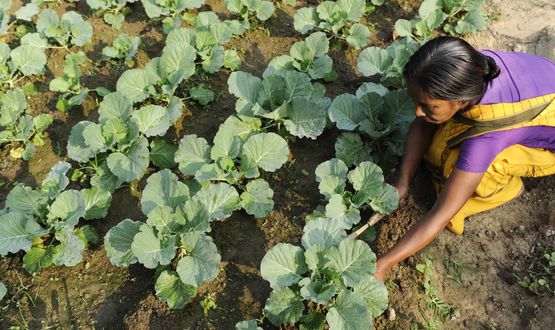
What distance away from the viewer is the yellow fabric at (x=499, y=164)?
107 inches

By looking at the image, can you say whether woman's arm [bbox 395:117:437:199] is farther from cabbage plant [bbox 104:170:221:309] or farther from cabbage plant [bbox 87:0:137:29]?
cabbage plant [bbox 87:0:137:29]

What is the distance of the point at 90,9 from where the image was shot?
4.81 meters

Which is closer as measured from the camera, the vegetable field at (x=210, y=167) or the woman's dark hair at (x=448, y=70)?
the woman's dark hair at (x=448, y=70)

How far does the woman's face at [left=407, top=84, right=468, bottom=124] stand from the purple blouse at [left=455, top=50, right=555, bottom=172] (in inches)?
7.0

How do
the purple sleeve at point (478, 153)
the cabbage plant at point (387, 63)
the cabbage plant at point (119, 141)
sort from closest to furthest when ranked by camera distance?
1. the purple sleeve at point (478, 153)
2. the cabbage plant at point (119, 141)
3. the cabbage plant at point (387, 63)

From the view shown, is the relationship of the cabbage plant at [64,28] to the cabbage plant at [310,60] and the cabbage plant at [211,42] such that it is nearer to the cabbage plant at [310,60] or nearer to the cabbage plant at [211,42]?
the cabbage plant at [211,42]

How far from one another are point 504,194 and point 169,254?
6.95 feet

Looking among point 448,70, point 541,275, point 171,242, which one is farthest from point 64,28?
point 541,275

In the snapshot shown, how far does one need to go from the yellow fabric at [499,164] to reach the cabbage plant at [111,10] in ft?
10.2

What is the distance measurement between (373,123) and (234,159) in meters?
1.01

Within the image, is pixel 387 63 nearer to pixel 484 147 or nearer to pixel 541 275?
pixel 484 147

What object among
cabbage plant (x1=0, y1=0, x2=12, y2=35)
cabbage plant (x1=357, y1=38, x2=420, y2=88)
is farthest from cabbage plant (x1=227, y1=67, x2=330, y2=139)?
cabbage plant (x1=0, y1=0, x2=12, y2=35)

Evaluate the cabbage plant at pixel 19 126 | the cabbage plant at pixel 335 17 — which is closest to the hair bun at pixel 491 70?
the cabbage plant at pixel 335 17

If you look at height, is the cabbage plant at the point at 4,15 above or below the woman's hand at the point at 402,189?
above
